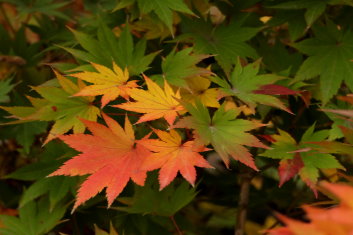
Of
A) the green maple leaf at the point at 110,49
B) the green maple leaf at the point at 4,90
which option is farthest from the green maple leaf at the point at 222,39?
the green maple leaf at the point at 4,90

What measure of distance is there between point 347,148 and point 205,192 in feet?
4.06

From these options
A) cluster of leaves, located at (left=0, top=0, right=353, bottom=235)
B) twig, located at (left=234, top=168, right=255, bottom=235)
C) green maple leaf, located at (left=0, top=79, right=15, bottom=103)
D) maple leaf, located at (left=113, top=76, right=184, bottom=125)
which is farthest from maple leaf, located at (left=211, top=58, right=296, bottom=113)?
green maple leaf, located at (left=0, top=79, right=15, bottom=103)

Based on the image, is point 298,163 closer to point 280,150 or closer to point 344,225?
point 280,150

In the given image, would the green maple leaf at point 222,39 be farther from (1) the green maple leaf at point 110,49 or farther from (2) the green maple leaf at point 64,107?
(2) the green maple leaf at point 64,107

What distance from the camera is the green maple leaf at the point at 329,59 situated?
113 centimetres

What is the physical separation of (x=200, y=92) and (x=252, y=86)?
0.12 meters

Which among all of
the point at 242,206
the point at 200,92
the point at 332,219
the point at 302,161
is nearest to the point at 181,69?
the point at 200,92

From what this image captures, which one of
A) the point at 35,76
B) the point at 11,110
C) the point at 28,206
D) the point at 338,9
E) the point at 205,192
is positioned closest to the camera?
the point at 11,110

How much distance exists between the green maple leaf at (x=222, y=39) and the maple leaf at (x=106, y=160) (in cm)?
33

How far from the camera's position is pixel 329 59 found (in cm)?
116

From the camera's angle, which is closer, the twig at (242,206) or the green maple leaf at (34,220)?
the green maple leaf at (34,220)

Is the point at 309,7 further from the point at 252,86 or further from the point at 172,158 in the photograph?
the point at 172,158

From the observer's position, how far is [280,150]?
1.02 m

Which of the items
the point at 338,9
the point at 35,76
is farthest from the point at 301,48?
the point at 35,76
